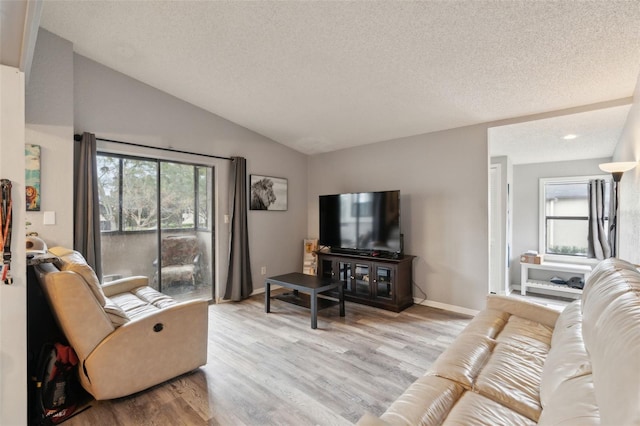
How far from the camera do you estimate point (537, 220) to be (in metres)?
5.19

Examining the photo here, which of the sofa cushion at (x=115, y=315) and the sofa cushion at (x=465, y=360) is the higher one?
the sofa cushion at (x=115, y=315)

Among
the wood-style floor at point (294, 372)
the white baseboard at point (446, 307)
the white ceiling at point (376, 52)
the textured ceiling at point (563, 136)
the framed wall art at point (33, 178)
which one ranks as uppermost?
the white ceiling at point (376, 52)

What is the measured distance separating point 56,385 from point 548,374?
279 centimetres

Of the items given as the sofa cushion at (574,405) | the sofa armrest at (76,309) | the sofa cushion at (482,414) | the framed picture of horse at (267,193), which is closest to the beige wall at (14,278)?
the sofa armrest at (76,309)

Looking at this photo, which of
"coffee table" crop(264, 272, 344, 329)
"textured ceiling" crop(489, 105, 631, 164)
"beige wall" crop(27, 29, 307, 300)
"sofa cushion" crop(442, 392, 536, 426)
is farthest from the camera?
"coffee table" crop(264, 272, 344, 329)

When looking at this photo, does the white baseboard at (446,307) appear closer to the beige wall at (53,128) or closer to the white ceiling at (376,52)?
the white ceiling at (376,52)

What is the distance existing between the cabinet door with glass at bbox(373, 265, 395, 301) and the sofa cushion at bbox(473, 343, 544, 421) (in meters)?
2.12

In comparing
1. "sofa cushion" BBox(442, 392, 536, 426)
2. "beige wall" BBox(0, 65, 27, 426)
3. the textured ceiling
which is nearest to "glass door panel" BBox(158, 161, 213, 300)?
"beige wall" BBox(0, 65, 27, 426)

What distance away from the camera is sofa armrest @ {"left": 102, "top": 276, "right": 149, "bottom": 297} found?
2959mm

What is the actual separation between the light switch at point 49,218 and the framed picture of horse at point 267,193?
2372 millimetres

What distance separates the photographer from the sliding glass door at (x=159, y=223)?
3467 millimetres

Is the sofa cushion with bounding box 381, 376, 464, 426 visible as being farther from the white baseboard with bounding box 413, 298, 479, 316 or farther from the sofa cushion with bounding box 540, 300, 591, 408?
the white baseboard with bounding box 413, 298, 479, 316

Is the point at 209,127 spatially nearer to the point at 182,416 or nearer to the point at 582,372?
the point at 182,416

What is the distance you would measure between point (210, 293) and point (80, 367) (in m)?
2.43
